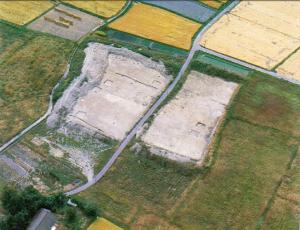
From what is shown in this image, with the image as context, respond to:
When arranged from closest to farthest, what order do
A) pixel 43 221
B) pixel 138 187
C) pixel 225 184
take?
pixel 43 221, pixel 138 187, pixel 225 184

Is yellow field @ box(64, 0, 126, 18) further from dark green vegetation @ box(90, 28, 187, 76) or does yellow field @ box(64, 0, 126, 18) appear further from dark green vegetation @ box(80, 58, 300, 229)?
dark green vegetation @ box(80, 58, 300, 229)

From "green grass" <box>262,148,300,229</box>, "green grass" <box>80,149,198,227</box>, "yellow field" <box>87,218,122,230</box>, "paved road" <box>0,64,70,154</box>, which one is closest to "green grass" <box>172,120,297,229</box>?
"green grass" <box>262,148,300,229</box>

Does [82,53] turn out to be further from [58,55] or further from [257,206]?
[257,206]

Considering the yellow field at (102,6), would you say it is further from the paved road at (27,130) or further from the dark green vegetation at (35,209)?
the dark green vegetation at (35,209)

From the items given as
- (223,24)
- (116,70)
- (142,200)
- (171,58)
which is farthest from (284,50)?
(142,200)

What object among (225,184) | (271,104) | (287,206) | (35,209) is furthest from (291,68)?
(35,209)

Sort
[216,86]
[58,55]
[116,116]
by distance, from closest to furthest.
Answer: [116,116], [216,86], [58,55]

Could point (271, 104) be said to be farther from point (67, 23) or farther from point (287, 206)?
point (67, 23)
